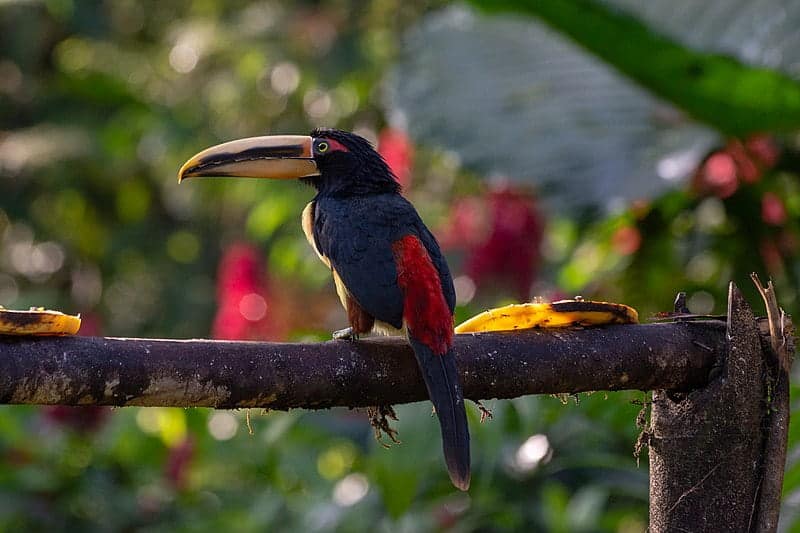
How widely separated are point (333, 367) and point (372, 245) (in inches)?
23.7

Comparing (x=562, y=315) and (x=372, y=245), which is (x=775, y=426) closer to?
(x=562, y=315)

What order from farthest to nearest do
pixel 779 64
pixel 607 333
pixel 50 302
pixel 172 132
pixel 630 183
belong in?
1. pixel 50 302
2. pixel 172 132
3. pixel 779 64
4. pixel 630 183
5. pixel 607 333

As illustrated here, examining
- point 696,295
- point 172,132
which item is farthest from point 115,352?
point 172,132

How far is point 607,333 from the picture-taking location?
183 cm

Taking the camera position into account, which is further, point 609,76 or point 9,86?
point 9,86

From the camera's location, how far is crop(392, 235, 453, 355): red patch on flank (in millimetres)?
1898

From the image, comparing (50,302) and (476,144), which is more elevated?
(476,144)

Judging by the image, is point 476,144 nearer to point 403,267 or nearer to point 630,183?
point 630,183

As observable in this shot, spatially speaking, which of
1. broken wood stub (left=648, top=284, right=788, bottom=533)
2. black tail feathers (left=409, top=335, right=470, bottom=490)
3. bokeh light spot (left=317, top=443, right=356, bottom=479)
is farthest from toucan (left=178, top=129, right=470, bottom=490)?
bokeh light spot (left=317, top=443, right=356, bottom=479)

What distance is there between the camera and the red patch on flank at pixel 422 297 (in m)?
1.90

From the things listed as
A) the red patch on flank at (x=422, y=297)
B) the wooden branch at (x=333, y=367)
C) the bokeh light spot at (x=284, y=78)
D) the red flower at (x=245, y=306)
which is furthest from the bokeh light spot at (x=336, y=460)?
the bokeh light spot at (x=284, y=78)

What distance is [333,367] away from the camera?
5.46 feet

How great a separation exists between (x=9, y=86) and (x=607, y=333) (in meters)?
7.06

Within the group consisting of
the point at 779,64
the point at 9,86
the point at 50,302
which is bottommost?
the point at 50,302
